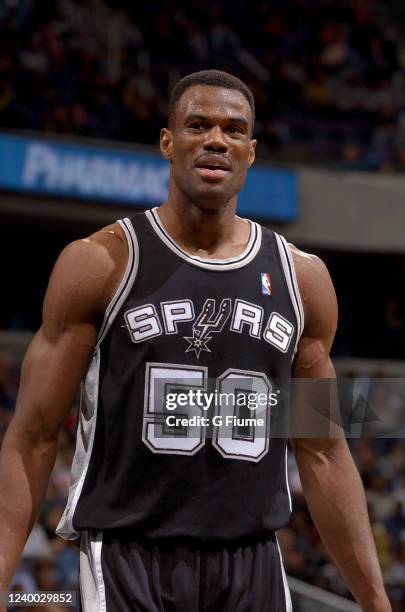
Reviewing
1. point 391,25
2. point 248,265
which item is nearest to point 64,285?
point 248,265

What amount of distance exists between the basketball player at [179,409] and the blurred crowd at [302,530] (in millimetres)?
882

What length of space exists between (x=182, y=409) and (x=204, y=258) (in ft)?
1.53

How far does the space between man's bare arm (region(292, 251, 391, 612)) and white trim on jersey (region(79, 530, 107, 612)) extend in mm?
691

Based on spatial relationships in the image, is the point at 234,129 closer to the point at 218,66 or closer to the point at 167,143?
the point at 167,143

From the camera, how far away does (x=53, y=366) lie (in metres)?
2.81

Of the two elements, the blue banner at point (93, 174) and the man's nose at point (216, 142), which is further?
the blue banner at point (93, 174)

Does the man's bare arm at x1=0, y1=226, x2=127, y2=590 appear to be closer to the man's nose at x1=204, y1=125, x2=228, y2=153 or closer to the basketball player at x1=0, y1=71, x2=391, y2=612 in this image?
the basketball player at x1=0, y1=71, x2=391, y2=612

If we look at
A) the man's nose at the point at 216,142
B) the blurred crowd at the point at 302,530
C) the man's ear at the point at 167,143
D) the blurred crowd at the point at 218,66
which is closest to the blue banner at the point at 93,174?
the blurred crowd at the point at 218,66

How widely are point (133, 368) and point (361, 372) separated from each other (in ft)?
28.8

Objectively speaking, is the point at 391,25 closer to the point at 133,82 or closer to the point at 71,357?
the point at 133,82

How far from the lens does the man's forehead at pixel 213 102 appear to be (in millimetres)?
2951

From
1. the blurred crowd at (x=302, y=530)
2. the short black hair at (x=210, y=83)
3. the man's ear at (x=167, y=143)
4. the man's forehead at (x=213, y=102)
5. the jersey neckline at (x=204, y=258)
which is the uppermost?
the short black hair at (x=210, y=83)

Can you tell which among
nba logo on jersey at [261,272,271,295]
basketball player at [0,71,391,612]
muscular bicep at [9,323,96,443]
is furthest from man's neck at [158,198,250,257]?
muscular bicep at [9,323,96,443]

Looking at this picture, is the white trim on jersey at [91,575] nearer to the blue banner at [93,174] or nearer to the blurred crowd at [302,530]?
the blurred crowd at [302,530]
